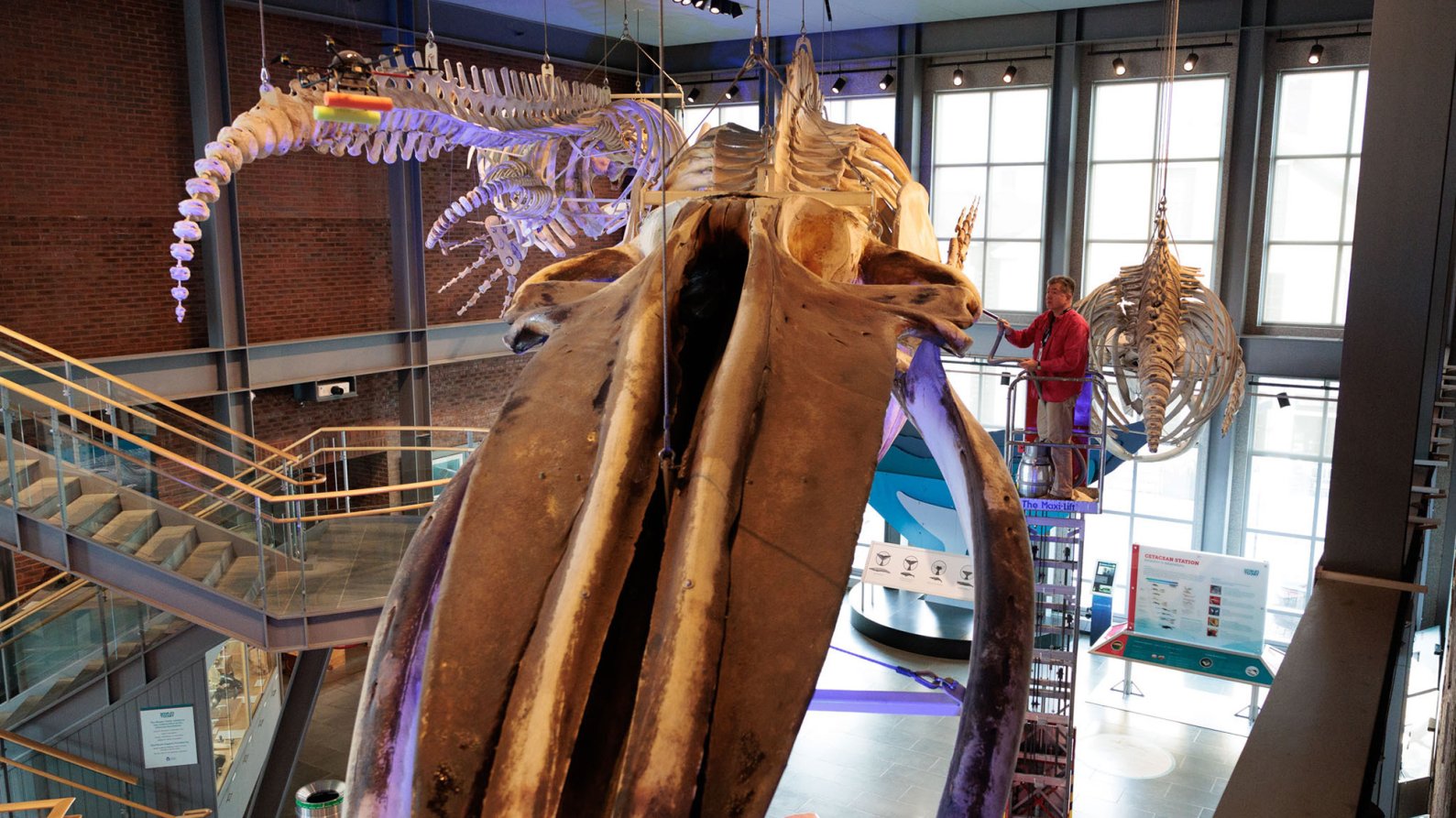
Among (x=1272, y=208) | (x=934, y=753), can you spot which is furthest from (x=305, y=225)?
(x=1272, y=208)

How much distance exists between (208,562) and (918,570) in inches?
250

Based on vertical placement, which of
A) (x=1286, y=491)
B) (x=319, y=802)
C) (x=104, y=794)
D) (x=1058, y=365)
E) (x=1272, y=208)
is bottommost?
(x=104, y=794)

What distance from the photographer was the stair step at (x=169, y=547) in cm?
893

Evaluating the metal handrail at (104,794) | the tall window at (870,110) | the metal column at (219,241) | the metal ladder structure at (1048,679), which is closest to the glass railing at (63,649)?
the metal handrail at (104,794)

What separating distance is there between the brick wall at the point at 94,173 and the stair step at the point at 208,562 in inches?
191

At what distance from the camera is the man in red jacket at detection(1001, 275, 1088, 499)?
8211 mm

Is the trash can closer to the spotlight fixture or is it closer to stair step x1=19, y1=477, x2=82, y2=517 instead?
stair step x1=19, y1=477, x2=82, y2=517

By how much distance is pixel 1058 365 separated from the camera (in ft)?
26.9

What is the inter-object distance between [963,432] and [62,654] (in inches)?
396

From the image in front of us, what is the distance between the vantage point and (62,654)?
33.0ft

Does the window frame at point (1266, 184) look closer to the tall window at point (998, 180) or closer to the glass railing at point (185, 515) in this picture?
the tall window at point (998, 180)

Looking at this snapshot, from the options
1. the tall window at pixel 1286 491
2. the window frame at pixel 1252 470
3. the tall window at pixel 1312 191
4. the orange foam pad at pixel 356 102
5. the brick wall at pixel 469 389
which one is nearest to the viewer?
the orange foam pad at pixel 356 102

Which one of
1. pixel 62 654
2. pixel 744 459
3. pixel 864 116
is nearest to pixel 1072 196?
pixel 864 116

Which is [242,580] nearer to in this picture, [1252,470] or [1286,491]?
[1252,470]
